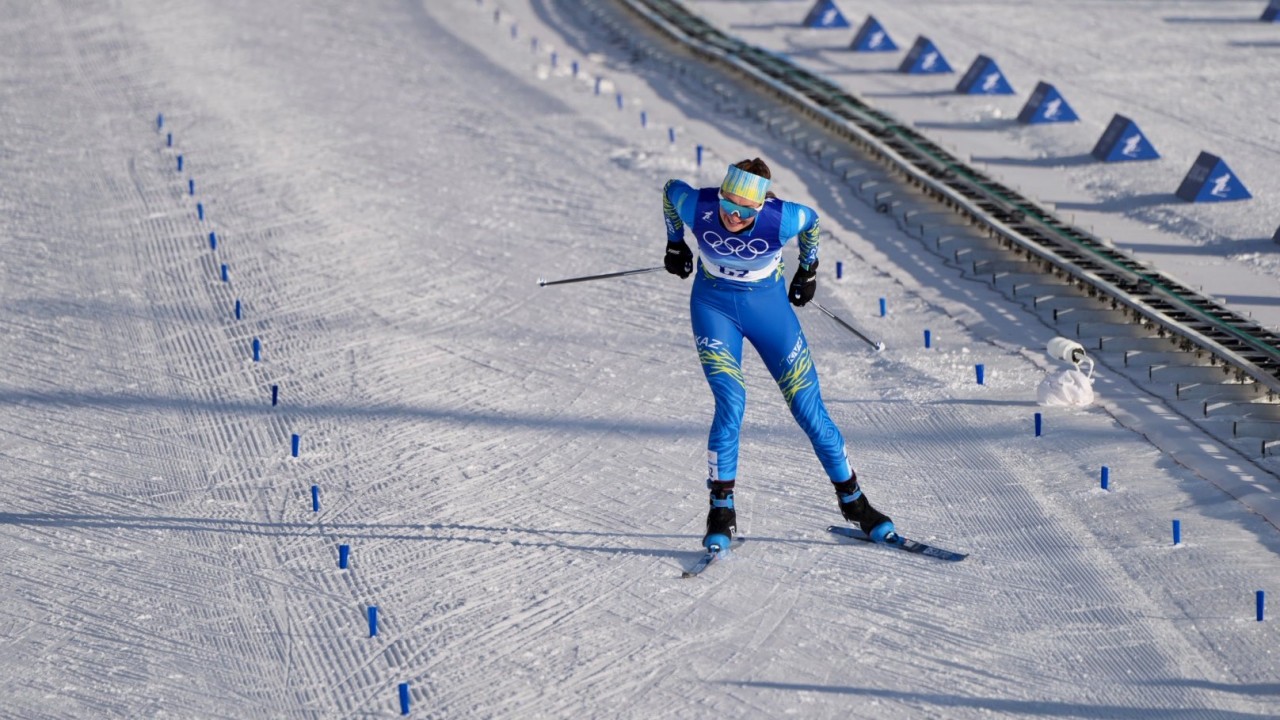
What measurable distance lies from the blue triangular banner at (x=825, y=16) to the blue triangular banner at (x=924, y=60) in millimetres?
2537

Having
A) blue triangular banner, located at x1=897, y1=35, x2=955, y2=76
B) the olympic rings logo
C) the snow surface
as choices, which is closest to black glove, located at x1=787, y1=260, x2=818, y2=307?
the olympic rings logo

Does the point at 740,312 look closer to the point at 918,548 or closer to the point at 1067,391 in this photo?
the point at 918,548

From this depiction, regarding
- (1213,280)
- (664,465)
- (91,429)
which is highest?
(1213,280)

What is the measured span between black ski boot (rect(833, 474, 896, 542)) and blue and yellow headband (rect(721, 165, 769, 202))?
162 centimetres

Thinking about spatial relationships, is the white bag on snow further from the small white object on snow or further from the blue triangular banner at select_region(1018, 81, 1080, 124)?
the blue triangular banner at select_region(1018, 81, 1080, 124)

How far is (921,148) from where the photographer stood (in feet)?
58.2

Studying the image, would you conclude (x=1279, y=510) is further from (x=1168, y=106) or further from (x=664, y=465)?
(x=1168, y=106)

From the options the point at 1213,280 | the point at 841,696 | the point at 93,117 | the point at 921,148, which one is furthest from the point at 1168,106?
the point at 841,696

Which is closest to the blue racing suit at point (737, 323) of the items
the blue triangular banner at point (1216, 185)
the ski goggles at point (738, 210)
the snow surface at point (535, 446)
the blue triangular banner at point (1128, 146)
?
the ski goggles at point (738, 210)

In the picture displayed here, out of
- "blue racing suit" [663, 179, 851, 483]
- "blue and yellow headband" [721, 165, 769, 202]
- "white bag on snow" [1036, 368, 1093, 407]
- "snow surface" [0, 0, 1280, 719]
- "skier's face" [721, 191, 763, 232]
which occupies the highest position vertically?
"blue and yellow headband" [721, 165, 769, 202]

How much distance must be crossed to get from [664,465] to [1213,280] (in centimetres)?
592

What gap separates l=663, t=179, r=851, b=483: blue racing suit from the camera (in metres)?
8.69

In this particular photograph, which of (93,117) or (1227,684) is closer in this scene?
(1227,684)

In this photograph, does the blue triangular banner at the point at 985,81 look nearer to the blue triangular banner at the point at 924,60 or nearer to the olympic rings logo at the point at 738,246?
the blue triangular banner at the point at 924,60
